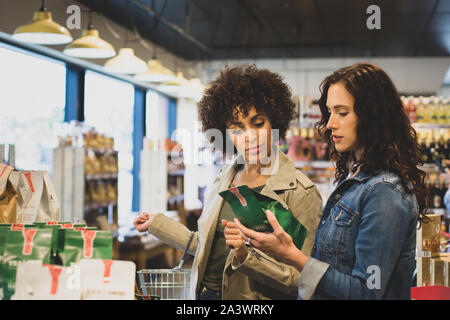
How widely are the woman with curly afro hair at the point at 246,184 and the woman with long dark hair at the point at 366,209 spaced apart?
255 millimetres

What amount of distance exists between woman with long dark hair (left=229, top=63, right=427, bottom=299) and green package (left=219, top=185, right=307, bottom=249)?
50 mm

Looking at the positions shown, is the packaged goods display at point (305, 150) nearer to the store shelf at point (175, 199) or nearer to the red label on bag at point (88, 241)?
the store shelf at point (175, 199)

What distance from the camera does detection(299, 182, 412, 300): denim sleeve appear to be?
4.38 ft

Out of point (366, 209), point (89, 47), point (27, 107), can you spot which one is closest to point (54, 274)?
point (366, 209)

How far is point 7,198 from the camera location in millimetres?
2012

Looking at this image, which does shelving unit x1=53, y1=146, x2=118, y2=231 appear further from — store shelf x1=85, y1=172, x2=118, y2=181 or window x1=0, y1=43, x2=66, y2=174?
window x1=0, y1=43, x2=66, y2=174

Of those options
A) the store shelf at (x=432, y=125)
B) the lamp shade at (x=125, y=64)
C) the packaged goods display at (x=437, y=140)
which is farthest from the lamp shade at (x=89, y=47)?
the packaged goods display at (x=437, y=140)

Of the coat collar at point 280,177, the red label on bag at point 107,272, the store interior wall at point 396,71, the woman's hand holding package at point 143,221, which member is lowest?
the red label on bag at point 107,272

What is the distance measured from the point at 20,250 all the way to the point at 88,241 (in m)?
0.20

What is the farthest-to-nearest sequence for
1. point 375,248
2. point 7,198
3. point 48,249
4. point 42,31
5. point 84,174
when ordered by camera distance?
1. point 84,174
2. point 42,31
3. point 7,198
4. point 48,249
5. point 375,248

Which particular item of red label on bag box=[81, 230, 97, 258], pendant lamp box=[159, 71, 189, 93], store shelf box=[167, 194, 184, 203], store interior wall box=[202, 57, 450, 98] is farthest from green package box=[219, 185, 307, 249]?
store interior wall box=[202, 57, 450, 98]

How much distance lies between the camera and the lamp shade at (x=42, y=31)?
→ 144 inches

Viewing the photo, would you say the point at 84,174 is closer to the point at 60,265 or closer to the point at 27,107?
the point at 27,107
